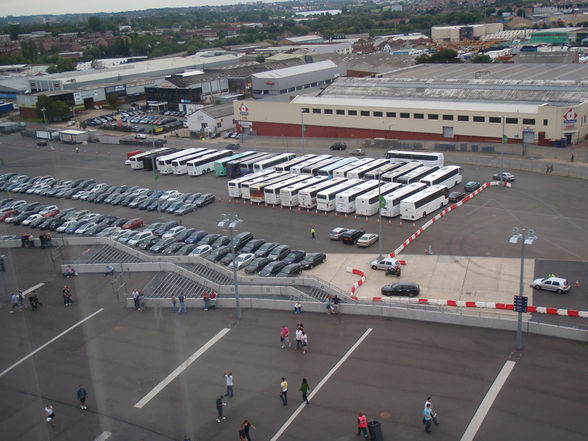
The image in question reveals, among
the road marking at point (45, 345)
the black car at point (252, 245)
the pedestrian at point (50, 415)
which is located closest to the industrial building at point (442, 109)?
the black car at point (252, 245)

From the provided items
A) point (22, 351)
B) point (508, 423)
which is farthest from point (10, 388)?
point (508, 423)

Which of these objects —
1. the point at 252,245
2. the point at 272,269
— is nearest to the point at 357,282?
→ the point at 272,269

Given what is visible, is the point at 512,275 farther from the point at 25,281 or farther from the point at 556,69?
the point at 556,69

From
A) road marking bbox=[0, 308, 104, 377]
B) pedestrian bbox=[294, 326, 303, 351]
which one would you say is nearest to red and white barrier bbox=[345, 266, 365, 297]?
pedestrian bbox=[294, 326, 303, 351]

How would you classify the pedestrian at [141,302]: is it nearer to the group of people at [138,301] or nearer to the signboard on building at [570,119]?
the group of people at [138,301]

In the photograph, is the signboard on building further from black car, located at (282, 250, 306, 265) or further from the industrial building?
black car, located at (282, 250, 306, 265)

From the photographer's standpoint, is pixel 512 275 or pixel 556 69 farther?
pixel 556 69

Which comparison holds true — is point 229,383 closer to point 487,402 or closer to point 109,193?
point 487,402
